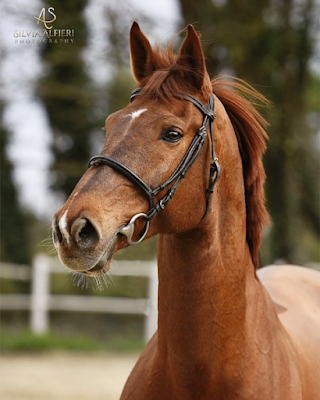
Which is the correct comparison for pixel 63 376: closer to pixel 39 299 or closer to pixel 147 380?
pixel 39 299

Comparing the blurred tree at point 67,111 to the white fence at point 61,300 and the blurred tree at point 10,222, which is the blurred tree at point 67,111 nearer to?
the blurred tree at point 10,222

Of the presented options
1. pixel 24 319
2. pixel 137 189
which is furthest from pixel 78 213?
pixel 24 319

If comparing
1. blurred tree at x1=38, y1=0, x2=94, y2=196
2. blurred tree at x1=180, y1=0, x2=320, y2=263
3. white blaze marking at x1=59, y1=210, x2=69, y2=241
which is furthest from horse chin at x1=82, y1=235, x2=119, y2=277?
blurred tree at x1=38, y1=0, x2=94, y2=196

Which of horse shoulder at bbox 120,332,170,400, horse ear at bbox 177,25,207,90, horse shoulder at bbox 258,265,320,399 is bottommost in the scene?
horse shoulder at bbox 120,332,170,400

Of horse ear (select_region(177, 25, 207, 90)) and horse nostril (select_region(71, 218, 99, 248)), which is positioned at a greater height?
horse ear (select_region(177, 25, 207, 90))

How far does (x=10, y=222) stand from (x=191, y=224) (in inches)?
490

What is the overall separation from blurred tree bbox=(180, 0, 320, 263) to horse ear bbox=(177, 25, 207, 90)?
845 centimetres

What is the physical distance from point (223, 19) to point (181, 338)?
A: 9328mm

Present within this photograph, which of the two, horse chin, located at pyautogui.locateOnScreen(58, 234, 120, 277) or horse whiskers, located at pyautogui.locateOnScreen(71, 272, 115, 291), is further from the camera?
horse whiskers, located at pyautogui.locateOnScreen(71, 272, 115, 291)

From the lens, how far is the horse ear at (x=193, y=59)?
2467mm

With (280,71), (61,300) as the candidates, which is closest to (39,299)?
(61,300)

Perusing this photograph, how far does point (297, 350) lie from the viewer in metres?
2.93

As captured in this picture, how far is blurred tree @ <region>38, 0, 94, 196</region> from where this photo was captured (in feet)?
40.2

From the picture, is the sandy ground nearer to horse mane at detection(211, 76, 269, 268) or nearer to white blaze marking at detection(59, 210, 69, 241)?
horse mane at detection(211, 76, 269, 268)
